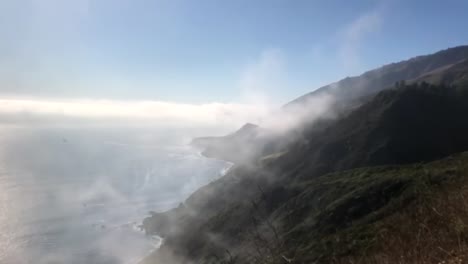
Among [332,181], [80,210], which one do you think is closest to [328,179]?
[332,181]

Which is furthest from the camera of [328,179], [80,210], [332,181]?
[80,210]

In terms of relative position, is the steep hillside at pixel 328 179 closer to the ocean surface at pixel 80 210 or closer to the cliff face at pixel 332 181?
the cliff face at pixel 332 181

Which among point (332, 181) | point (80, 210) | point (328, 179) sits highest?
point (332, 181)

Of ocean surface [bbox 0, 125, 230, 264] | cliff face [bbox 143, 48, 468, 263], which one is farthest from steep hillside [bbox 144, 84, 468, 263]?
ocean surface [bbox 0, 125, 230, 264]

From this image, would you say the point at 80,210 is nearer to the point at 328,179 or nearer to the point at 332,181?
the point at 328,179

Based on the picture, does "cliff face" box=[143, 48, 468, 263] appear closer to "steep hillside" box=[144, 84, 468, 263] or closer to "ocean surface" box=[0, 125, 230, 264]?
"steep hillside" box=[144, 84, 468, 263]

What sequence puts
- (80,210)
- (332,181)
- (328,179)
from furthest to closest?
(80,210), (328,179), (332,181)

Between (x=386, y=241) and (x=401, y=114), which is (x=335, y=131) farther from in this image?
(x=386, y=241)

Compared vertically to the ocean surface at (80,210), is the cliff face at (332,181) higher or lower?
higher

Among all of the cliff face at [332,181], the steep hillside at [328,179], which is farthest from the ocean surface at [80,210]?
the cliff face at [332,181]

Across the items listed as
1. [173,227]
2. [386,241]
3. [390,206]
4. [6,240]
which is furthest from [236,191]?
[386,241]
